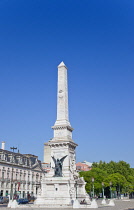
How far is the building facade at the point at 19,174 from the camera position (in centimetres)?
6796

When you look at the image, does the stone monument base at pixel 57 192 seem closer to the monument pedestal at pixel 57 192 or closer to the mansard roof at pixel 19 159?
the monument pedestal at pixel 57 192

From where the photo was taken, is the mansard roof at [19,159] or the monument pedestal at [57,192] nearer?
the monument pedestal at [57,192]

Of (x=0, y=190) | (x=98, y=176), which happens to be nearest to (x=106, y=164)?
(x=98, y=176)

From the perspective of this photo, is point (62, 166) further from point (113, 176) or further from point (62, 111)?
point (113, 176)

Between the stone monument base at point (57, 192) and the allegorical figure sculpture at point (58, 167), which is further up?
the allegorical figure sculpture at point (58, 167)

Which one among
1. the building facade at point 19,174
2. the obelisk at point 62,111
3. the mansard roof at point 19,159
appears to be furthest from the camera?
the mansard roof at point 19,159

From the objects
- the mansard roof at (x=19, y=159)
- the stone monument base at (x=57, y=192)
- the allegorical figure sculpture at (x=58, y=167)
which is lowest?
the stone monument base at (x=57, y=192)

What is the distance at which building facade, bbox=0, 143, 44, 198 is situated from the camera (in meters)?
68.0

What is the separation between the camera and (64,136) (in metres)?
43.7

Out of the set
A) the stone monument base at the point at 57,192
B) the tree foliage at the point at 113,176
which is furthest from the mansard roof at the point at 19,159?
the stone monument base at the point at 57,192

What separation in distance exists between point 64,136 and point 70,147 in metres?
2.16

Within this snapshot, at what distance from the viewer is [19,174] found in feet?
249

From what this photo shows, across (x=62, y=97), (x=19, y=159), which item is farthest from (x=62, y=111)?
(x=19, y=159)

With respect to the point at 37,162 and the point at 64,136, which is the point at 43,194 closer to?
the point at 64,136
